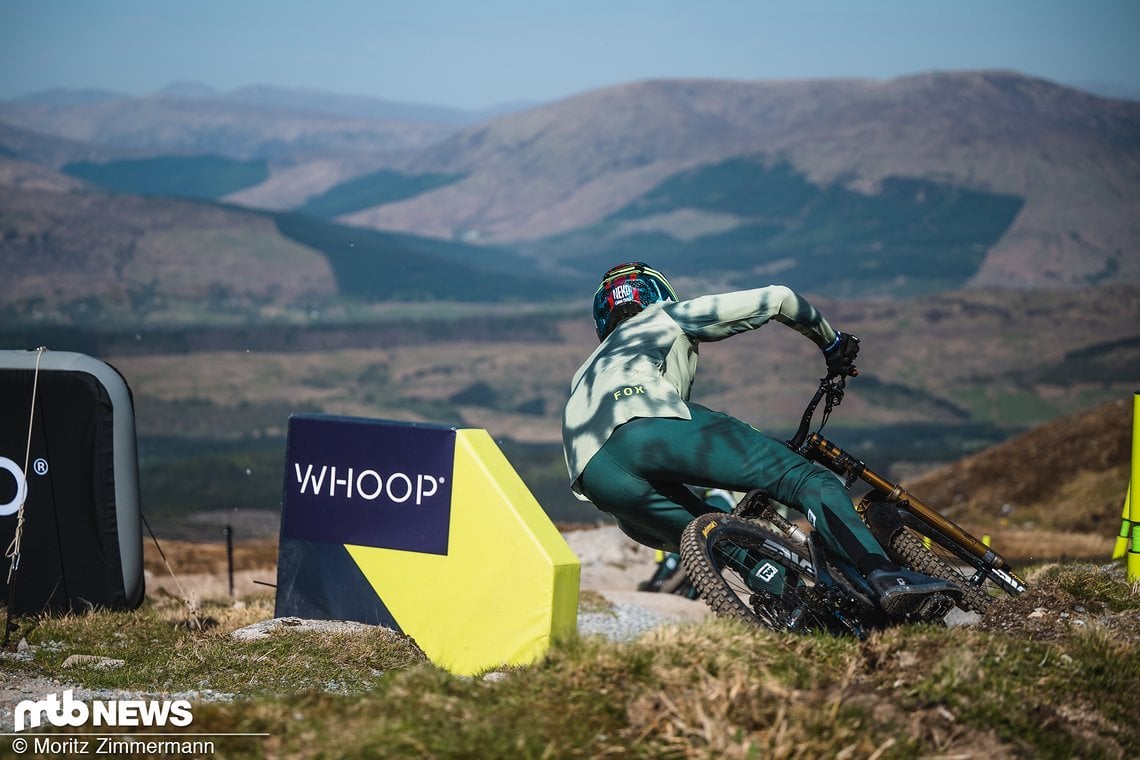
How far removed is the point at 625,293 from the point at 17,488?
510cm

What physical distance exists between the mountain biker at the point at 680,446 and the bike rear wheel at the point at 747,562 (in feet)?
0.59

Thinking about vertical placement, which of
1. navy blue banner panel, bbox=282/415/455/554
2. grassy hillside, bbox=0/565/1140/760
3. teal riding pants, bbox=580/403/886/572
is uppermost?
teal riding pants, bbox=580/403/886/572

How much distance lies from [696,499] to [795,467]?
20.6 inches

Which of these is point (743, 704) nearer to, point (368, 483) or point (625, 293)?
point (625, 293)

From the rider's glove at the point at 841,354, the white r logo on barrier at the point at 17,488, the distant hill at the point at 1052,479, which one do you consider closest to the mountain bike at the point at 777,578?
the rider's glove at the point at 841,354

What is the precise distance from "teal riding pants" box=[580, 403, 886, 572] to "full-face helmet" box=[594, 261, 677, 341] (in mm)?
817

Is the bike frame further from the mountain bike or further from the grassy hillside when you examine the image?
the grassy hillside

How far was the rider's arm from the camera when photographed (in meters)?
6.84

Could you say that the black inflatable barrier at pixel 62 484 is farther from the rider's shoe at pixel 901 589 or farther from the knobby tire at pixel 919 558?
the rider's shoe at pixel 901 589

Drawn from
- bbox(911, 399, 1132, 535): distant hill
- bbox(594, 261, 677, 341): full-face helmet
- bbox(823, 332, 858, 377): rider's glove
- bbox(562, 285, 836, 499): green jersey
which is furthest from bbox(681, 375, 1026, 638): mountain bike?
bbox(911, 399, 1132, 535): distant hill

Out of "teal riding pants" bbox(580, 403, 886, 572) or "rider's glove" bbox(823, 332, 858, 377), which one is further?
"rider's glove" bbox(823, 332, 858, 377)

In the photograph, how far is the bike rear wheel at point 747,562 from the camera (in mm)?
6438

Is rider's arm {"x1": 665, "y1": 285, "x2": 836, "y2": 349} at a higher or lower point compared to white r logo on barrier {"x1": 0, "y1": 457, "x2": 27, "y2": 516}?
higher

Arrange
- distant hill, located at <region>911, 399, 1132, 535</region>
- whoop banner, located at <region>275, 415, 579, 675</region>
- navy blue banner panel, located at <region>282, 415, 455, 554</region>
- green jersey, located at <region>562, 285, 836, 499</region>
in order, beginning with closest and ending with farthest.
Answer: green jersey, located at <region>562, 285, 836, 499</region> < whoop banner, located at <region>275, 415, 579, 675</region> < navy blue banner panel, located at <region>282, 415, 455, 554</region> < distant hill, located at <region>911, 399, 1132, 535</region>
